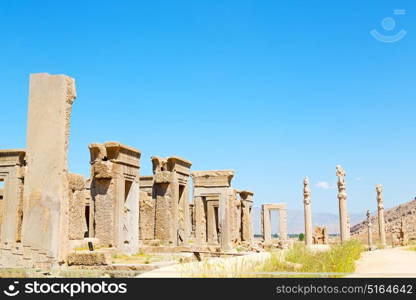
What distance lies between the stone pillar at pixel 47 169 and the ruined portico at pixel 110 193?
19.4 ft

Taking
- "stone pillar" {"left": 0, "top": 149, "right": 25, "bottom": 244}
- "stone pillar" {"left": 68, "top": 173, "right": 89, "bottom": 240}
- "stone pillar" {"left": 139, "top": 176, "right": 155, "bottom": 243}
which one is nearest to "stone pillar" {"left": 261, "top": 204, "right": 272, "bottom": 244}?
"stone pillar" {"left": 139, "top": 176, "right": 155, "bottom": 243}

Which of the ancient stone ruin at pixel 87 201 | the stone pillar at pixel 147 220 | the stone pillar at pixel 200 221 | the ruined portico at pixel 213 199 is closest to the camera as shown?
the ancient stone ruin at pixel 87 201

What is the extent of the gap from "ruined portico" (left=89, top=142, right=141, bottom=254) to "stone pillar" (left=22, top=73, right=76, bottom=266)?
5.92 metres

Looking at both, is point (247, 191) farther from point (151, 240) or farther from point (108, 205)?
point (108, 205)

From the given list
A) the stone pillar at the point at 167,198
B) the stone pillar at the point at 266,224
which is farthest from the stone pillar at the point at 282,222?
the stone pillar at the point at 167,198

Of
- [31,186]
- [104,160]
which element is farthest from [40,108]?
[104,160]

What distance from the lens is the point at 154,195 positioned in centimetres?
2112

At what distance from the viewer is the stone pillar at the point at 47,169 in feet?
33.0

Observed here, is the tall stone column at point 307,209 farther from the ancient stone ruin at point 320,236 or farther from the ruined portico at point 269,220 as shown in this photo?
the ruined portico at point 269,220

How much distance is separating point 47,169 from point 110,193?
245 inches

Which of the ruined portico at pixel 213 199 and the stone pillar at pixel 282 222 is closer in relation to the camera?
the ruined portico at pixel 213 199

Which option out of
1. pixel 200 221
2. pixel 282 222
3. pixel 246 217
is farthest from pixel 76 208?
pixel 282 222

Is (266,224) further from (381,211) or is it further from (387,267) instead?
(387,267)

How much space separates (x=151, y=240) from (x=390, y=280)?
47.0 ft
